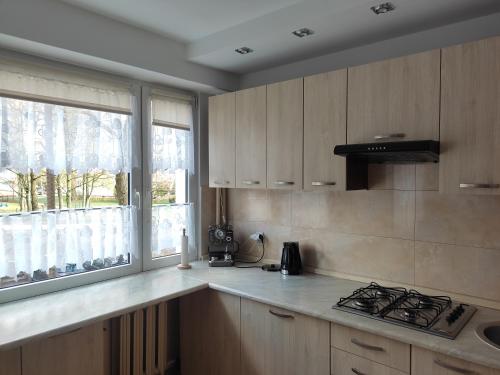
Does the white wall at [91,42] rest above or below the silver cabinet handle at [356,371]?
above

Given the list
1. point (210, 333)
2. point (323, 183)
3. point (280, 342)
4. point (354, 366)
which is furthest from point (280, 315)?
point (323, 183)

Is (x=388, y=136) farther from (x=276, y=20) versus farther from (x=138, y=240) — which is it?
(x=138, y=240)

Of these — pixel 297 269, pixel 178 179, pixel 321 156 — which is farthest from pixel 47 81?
pixel 297 269

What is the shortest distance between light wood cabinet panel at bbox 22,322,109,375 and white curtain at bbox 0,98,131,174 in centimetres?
93

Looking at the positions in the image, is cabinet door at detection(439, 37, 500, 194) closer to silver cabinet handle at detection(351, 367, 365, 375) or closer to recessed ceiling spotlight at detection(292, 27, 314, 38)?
recessed ceiling spotlight at detection(292, 27, 314, 38)

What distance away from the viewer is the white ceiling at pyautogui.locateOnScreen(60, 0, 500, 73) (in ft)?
5.88

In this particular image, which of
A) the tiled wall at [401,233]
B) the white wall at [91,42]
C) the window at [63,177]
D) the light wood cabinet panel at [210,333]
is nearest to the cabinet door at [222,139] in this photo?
the white wall at [91,42]

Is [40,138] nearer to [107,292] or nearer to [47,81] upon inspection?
[47,81]

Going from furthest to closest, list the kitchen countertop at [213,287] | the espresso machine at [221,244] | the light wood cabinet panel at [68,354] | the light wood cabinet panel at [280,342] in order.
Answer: the espresso machine at [221,244] < the light wood cabinet panel at [280,342] < the light wood cabinet panel at [68,354] < the kitchen countertop at [213,287]

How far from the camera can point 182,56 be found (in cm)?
255

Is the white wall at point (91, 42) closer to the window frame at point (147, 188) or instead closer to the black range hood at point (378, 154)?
the window frame at point (147, 188)

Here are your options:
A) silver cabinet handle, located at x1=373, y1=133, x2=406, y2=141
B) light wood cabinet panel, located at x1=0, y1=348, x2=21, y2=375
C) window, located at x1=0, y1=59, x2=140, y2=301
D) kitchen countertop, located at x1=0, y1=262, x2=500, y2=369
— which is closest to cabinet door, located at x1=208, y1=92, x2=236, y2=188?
window, located at x1=0, y1=59, x2=140, y2=301

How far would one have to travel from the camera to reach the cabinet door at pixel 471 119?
1.59 m

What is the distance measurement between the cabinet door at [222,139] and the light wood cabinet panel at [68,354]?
1287 mm
